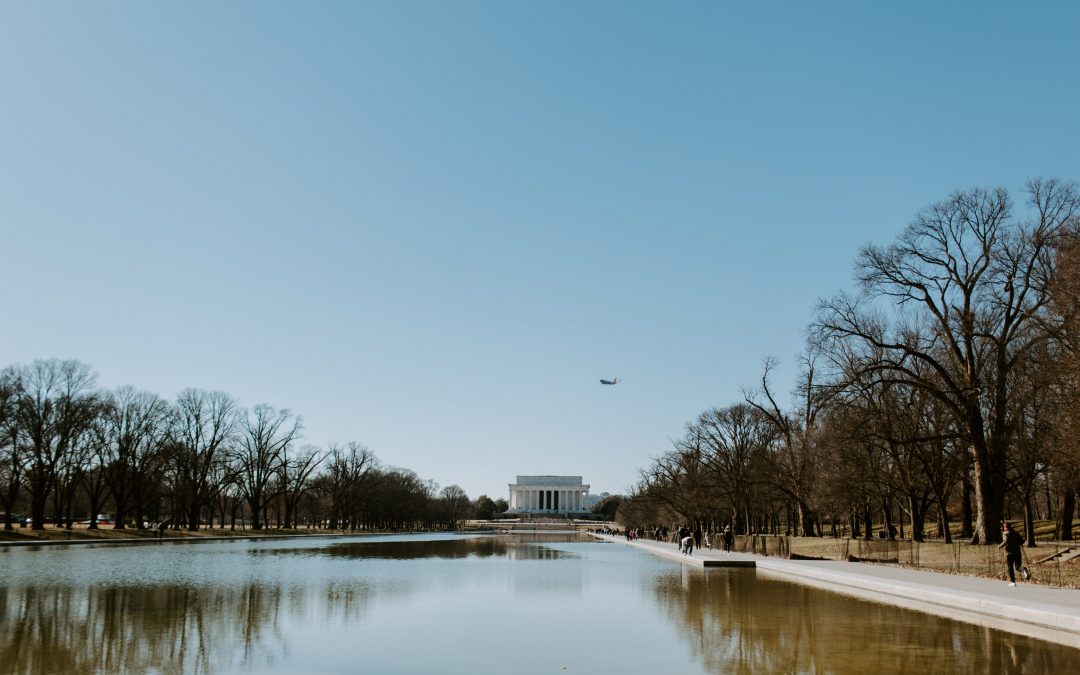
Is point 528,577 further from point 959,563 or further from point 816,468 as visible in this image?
point 816,468

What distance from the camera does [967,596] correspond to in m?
19.9

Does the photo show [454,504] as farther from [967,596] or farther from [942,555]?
[967,596]

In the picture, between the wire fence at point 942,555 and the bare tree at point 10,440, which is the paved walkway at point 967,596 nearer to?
the wire fence at point 942,555

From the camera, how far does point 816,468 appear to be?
51.5 meters

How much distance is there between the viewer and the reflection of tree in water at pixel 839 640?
12688mm

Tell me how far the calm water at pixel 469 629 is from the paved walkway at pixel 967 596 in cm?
96

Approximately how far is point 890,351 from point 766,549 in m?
12.6

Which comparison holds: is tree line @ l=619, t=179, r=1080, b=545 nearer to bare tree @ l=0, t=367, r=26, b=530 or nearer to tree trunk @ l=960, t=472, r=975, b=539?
A: tree trunk @ l=960, t=472, r=975, b=539

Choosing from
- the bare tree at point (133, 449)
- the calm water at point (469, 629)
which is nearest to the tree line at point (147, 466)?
the bare tree at point (133, 449)

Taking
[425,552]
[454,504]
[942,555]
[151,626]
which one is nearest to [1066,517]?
[942,555]

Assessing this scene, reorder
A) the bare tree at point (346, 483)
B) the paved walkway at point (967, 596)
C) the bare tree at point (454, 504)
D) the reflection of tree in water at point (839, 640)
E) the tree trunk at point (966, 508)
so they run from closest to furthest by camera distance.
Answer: the reflection of tree in water at point (839, 640)
the paved walkway at point (967, 596)
the tree trunk at point (966, 508)
the bare tree at point (346, 483)
the bare tree at point (454, 504)

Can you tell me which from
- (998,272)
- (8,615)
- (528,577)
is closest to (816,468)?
(998,272)

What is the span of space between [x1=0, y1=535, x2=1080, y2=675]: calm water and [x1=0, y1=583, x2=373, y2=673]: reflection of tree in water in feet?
0.17

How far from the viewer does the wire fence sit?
84.0ft
